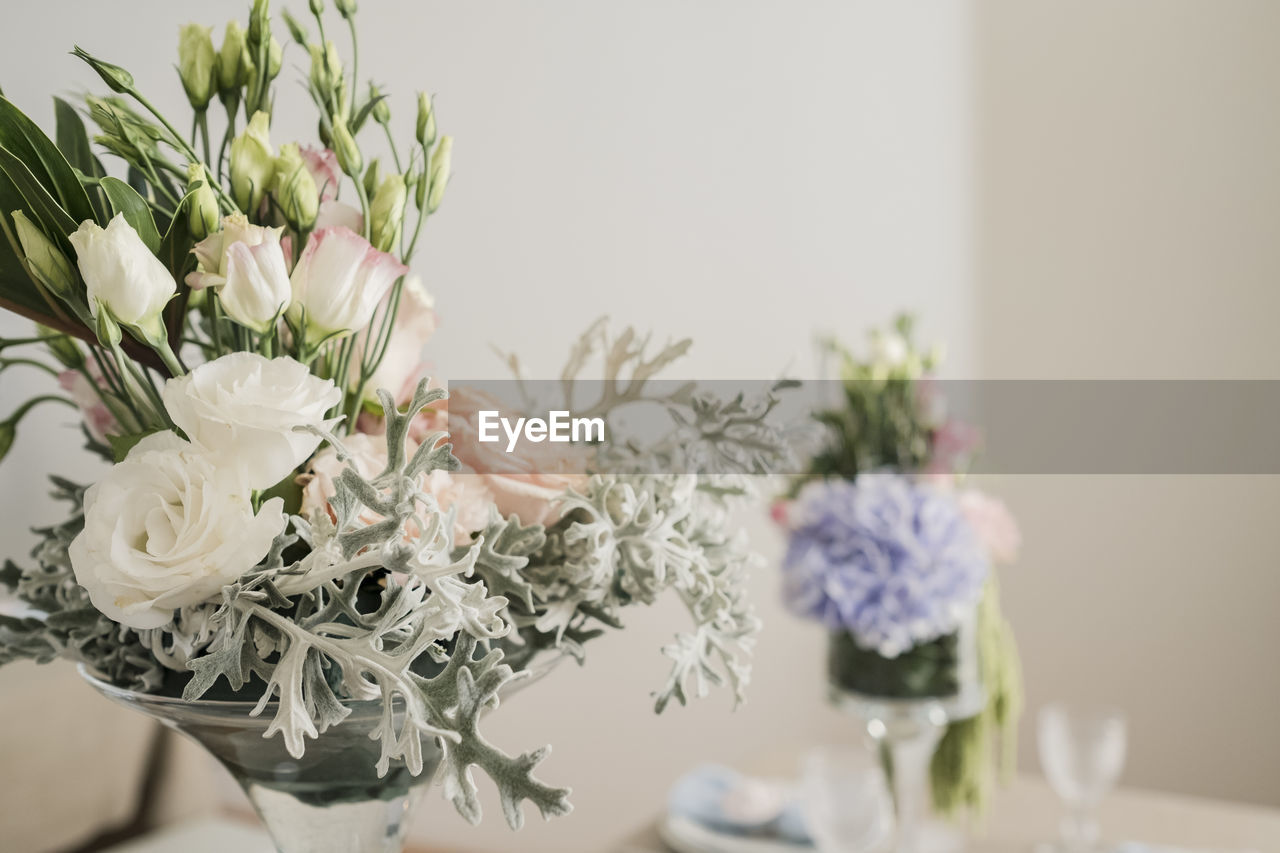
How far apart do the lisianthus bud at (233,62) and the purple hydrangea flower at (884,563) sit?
832 millimetres

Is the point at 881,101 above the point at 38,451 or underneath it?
above

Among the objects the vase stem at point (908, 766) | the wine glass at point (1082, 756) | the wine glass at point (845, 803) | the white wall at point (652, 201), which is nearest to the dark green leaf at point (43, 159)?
the white wall at point (652, 201)

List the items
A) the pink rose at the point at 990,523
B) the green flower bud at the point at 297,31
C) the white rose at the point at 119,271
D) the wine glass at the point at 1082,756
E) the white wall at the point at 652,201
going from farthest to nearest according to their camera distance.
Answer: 1. the pink rose at the point at 990,523
2. the wine glass at the point at 1082,756
3. the white wall at the point at 652,201
4. the green flower bud at the point at 297,31
5. the white rose at the point at 119,271

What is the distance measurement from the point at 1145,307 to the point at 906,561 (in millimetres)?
1344

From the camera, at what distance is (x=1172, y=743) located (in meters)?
2.13

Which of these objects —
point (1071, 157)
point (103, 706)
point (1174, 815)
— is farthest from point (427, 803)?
point (1071, 157)

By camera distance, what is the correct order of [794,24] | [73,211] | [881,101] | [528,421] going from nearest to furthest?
[73,211], [528,421], [794,24], [881,101]

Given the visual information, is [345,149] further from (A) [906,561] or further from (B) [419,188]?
(A) [906,561]

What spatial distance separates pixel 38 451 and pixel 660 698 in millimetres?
578

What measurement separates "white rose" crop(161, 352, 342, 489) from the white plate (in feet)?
2.85

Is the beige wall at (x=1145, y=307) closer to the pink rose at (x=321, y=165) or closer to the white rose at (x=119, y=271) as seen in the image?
the pink rose at (x=321, y=165)

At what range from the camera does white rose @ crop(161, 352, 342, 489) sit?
0.37m

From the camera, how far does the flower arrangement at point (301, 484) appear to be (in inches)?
14.3

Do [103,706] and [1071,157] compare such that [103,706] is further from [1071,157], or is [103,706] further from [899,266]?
[1071,157]
